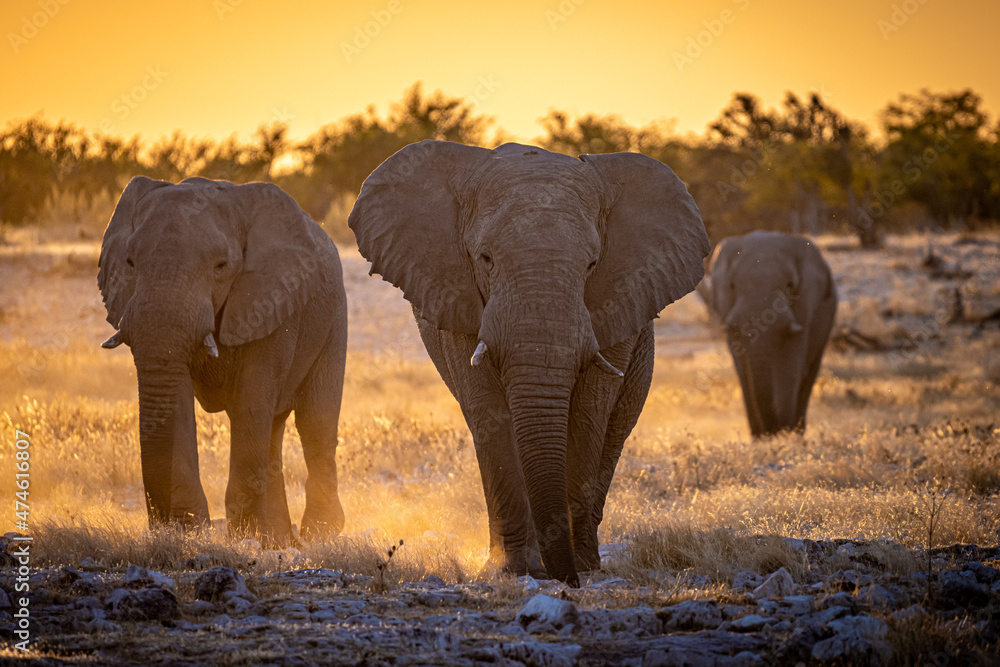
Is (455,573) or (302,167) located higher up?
(302,167)

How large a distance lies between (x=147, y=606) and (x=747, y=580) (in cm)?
324

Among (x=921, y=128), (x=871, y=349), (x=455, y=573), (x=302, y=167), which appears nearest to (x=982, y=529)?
(x=455, y=573)

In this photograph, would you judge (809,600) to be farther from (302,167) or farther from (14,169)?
(302,167)

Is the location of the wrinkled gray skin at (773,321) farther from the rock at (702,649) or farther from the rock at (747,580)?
the rock at (702,649)

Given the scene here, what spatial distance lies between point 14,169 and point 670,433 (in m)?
31.1

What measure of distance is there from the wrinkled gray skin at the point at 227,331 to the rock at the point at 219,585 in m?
2.08

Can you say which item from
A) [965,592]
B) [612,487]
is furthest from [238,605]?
[612,487]

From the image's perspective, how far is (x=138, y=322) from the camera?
7.21 m

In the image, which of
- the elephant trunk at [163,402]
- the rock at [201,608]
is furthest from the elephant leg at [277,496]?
the rock at [201,608]

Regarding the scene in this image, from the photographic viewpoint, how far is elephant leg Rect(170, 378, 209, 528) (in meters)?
7.27

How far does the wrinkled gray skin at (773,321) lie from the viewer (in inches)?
545

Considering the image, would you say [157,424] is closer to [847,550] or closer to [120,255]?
[120,255]

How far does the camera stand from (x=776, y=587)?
5477 mm

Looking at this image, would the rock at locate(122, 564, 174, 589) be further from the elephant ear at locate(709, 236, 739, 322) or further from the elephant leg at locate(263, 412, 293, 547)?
the elephant ear at locate(709, 236, 739, 322)
